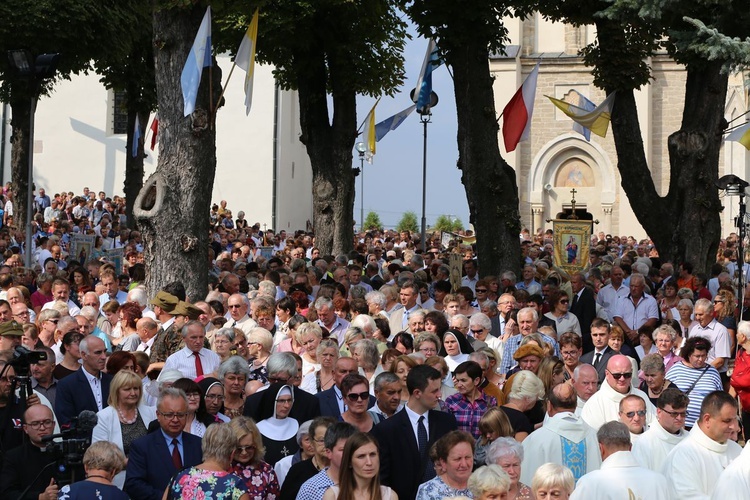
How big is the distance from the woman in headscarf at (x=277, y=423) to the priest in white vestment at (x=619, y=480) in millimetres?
2441

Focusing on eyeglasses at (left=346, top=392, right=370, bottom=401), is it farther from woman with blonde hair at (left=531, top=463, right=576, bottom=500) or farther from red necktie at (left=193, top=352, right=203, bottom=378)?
red necktie at (left=193, top=352, right=203, bottom=378)

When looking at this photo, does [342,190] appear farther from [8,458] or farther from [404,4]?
[8,458]

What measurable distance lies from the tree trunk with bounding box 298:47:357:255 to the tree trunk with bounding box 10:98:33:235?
7.30m

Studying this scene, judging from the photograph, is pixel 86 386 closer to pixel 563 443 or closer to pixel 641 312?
pixel 563 443

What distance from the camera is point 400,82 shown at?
30.3 metres

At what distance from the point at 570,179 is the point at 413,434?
4670cm

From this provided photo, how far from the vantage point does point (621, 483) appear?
7.58 m

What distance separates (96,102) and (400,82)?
854 inches

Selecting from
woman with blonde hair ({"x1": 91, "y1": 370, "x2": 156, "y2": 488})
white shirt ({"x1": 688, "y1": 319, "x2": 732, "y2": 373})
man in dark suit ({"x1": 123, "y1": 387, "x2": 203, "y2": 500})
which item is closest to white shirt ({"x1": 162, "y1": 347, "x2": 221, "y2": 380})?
woman with blonde hair ({"x1": 91, "y1": 370, "x2": 156, "y2": 488})

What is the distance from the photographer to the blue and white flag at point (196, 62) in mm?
15609

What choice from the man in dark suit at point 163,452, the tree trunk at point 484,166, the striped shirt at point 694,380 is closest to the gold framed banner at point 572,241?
the tree trunk at point 484,166

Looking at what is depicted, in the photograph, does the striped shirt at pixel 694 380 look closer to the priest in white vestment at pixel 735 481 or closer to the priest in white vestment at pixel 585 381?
the priest in white vestment at pixel 585 381

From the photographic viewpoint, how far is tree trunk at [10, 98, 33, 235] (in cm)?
2917

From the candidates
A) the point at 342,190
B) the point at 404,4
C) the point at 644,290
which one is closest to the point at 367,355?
the point at 644,290
